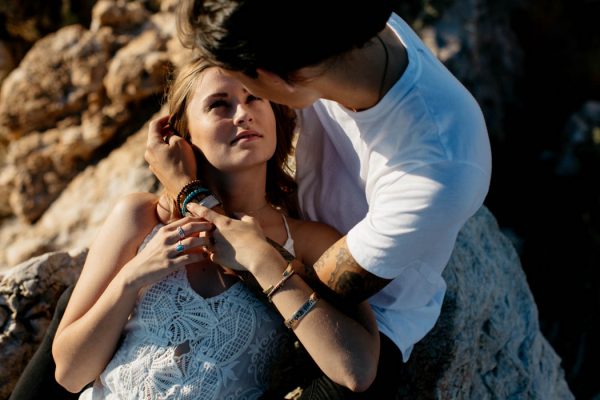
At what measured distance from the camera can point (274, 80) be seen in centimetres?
228

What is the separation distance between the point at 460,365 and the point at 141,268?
1771 mm

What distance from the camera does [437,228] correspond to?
2.52 meters

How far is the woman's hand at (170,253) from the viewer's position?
9.09ft

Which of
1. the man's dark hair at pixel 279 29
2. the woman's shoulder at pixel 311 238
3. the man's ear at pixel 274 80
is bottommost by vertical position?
the woman's shoulder at pixel 311 238

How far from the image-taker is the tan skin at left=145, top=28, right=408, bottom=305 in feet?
7.67

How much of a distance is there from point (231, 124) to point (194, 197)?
356 mm

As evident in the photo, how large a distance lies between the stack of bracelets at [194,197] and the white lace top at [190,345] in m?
0.30

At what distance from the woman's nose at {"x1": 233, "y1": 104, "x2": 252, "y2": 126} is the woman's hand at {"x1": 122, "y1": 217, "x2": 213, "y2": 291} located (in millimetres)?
455

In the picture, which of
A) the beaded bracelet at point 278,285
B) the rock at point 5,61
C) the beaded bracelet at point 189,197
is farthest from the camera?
the rock at point 5,61

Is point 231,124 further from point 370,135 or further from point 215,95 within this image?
point 370,135

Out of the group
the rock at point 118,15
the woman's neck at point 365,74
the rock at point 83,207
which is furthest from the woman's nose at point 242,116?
the rock at point 118,15

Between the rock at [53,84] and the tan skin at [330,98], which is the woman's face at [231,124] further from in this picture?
the rock at [53,84]

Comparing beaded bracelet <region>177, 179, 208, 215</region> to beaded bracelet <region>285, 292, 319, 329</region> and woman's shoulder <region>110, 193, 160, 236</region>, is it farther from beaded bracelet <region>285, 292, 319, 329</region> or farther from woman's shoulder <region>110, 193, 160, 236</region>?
beaded bracelet <region>285, 292, 319, 329</region>

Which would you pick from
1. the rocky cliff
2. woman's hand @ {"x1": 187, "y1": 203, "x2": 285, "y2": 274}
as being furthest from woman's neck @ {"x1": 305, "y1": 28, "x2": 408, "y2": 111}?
the rocky cliff
